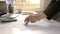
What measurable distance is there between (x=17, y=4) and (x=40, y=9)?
42 cm

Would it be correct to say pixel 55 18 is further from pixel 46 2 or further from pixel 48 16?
pixel 46 2

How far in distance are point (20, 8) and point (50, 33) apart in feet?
4.99

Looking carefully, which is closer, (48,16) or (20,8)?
(48,16)

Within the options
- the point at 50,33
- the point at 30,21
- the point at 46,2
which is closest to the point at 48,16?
the point at 30,21

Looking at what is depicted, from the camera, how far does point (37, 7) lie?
2330 millimetres

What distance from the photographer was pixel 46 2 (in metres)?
2.24

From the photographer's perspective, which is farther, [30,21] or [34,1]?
[34,1]

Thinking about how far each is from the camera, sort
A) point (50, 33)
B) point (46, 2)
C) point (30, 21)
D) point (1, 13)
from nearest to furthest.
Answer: point (50, 33)
point (30, 21)
point (1, 13)
point (46, 2)

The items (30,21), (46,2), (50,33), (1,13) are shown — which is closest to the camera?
(50,33)

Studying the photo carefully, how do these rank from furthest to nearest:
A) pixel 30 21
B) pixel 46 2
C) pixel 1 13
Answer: pixel 46 2 < pixel 1 13 < pixel 30 21

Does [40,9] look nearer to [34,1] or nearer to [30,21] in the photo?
[34,1]

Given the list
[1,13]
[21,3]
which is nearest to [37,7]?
[21,3]

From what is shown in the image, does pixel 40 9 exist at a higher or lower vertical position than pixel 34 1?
lower

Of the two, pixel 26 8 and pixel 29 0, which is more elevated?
pixel 29 0
